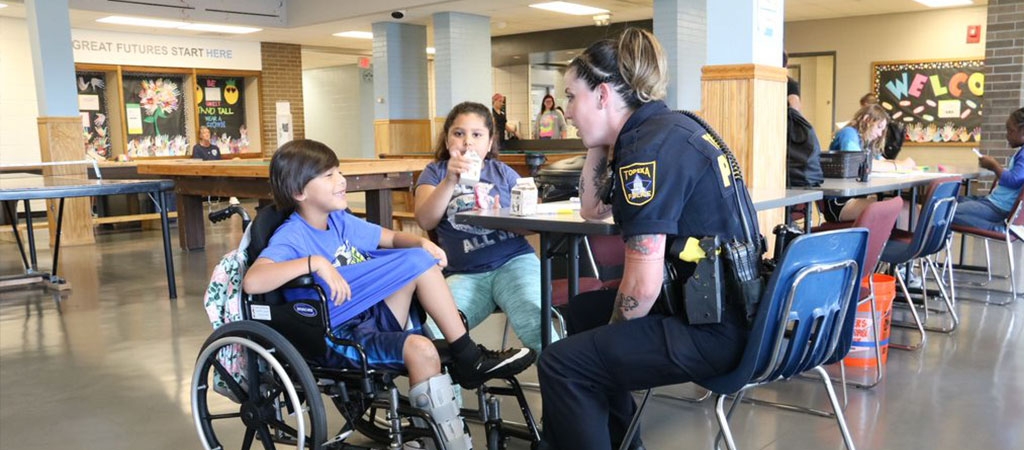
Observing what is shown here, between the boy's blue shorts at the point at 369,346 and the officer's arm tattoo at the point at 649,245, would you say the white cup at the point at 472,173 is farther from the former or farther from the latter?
the officer's arm tattoo at the point at 649,245

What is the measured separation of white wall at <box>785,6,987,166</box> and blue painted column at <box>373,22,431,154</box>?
19.5 feet

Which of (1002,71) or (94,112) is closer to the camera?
(1002,71)

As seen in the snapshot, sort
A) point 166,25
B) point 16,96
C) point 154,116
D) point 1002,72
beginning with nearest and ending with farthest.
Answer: point 1002,72
point 16,96
point 166,25
point 154,116

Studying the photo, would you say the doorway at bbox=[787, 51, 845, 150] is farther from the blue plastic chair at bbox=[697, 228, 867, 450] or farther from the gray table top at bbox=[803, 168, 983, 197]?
the blue plastic chair at bbox=[697, 228, 867, 450]

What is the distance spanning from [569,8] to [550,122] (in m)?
2.65

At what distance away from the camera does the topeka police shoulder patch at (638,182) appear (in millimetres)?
1787

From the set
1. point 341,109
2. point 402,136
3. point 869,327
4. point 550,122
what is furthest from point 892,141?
point 341,109

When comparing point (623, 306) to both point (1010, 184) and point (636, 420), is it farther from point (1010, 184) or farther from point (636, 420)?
point (1010, 184)

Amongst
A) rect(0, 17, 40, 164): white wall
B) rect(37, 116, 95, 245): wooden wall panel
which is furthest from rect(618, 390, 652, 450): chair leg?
rect(0, 17, 40, 164): white wall

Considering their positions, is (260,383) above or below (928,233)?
below

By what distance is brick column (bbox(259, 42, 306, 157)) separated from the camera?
45.7 ft

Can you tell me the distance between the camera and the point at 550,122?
13.5 metres

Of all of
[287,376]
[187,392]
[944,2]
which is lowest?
[187,392]

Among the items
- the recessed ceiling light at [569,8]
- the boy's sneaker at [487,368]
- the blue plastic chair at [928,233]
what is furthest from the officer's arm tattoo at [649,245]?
the recessed ceiling light at [569,8]
